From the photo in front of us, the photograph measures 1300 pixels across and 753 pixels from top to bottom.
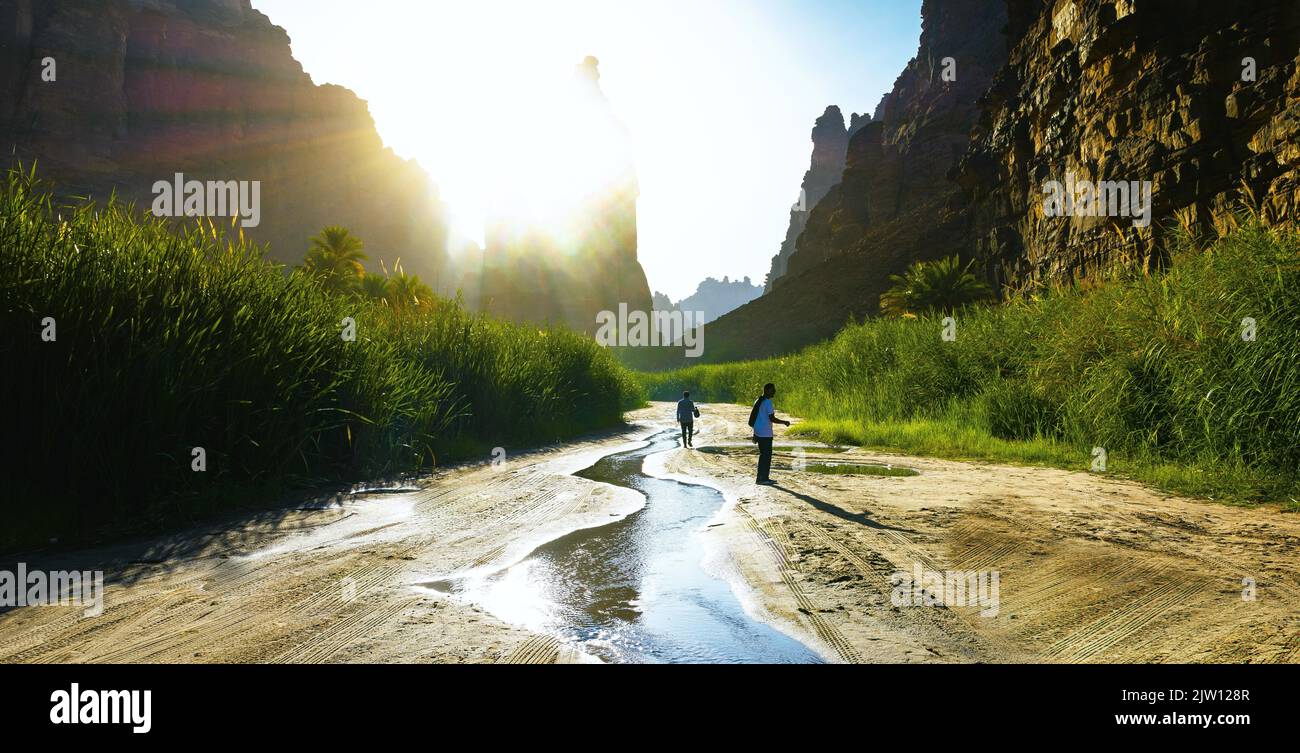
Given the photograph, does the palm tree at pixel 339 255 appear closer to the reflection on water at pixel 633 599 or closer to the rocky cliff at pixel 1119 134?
the reflection on water at pixel 633 599

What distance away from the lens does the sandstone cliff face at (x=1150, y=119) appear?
18.8 m

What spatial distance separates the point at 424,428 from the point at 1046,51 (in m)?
38.5

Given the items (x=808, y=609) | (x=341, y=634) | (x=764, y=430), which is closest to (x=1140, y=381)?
(x=764, y=430)

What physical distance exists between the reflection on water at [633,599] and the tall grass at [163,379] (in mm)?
3545

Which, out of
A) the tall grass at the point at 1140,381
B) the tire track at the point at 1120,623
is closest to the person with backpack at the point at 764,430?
the tall grass at the point at 1140,381

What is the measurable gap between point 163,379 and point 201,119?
376 ft

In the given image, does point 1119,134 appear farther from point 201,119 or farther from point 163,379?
point 201,119

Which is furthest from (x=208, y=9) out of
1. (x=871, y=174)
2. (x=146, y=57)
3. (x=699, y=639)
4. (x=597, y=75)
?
(x=699, y=639)

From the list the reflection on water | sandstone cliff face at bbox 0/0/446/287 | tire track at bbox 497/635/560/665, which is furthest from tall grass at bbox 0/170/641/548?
sandstone cliff face at bbox 0/0/446/287

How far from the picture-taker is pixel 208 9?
350ft

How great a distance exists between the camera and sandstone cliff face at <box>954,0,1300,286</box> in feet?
61.6

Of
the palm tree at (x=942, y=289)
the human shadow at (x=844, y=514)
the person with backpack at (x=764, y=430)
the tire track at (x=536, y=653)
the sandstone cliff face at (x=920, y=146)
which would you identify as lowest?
the human shadow at (x=844, y=514)

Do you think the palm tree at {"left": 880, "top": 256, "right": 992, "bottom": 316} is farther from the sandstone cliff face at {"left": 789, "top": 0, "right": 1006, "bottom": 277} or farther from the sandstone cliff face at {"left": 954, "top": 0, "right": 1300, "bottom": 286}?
the sandstone cliff face at {"left": 789, "top": 0, "right": 1006, "bottom": 277}
